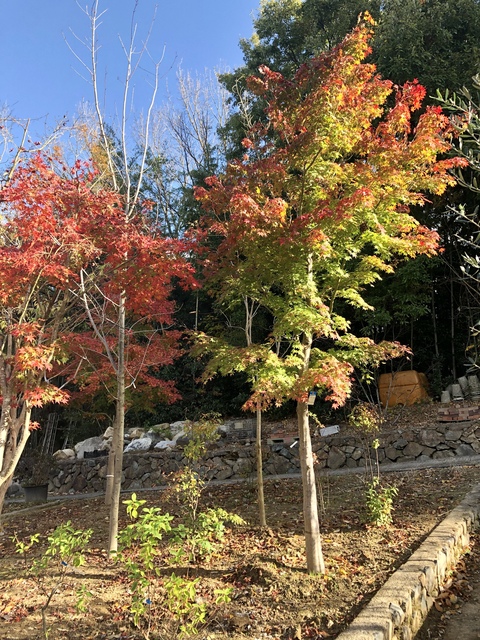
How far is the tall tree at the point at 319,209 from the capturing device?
10.4ft

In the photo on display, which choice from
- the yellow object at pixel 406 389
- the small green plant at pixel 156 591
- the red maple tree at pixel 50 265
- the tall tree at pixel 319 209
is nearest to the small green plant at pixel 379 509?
the tall tree at pixel 319 209

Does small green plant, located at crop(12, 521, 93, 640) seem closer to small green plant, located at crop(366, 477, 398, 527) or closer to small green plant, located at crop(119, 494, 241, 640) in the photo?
small green plant, located at crop(119, 494, 241, 640)

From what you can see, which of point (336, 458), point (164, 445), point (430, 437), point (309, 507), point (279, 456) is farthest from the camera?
point (164, 445)

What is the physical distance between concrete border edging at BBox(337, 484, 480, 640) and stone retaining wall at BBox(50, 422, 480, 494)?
333 cm

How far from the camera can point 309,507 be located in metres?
3.34

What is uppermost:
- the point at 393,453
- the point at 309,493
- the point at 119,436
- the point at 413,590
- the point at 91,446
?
the point at 119,436

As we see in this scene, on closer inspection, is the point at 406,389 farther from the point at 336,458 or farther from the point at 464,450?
the point at 336,458

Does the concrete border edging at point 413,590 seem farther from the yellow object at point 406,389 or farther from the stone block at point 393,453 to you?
the yellow object at point 406,389

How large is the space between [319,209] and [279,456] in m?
6.19

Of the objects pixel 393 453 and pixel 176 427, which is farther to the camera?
pixel 176 427

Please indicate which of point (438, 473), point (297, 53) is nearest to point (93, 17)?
point (438, 473)

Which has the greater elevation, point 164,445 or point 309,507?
point 309,507

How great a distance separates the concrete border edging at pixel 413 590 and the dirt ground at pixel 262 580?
159 mm

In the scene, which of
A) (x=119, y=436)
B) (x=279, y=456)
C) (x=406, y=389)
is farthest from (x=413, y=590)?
(x=406, y=389)
